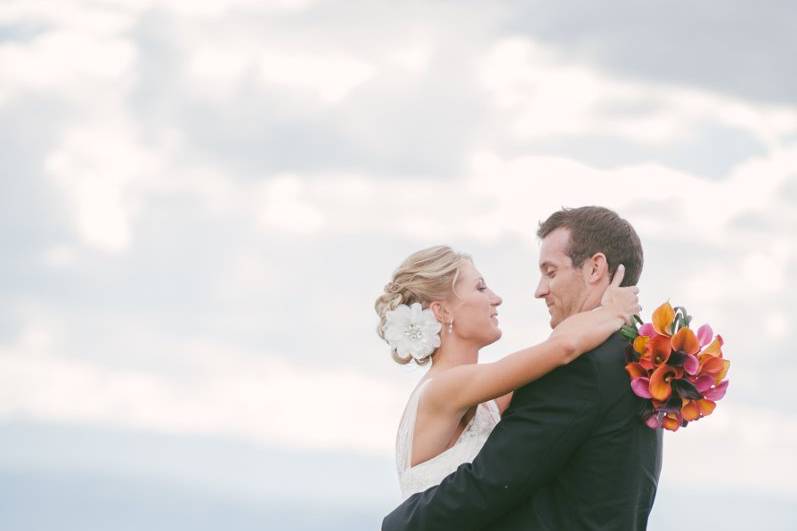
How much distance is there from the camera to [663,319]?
21.0ft

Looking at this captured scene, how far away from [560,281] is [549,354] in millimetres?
854

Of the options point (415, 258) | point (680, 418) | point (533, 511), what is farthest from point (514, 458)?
point (415, 258)

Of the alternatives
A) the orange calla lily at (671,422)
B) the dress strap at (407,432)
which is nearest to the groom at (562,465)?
the orange calla lily at (671,422)

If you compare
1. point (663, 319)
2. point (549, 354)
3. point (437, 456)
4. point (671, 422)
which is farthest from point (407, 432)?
point (663, 319)

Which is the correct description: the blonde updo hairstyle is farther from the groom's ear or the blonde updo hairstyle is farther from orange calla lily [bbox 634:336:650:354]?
orange calla lily [bbox 634:336:650:354]

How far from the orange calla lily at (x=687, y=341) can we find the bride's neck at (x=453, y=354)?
1961 mm

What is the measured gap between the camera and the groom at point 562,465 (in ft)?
19.9

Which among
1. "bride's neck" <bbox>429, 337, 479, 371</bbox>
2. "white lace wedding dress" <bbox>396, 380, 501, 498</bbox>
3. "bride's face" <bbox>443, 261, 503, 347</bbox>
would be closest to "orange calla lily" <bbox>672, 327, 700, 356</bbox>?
"white lace wedding dress" <bbox>396, 380, 501, 498</bbox>

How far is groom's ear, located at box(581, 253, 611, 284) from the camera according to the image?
683cm

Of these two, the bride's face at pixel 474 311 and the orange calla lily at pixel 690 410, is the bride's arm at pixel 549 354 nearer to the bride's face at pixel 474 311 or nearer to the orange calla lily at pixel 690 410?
the orange calla lily at pixel 690 410

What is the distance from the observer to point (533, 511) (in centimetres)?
615

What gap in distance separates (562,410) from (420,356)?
82.6 inches

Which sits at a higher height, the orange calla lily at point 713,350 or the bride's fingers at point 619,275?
the bride's fingers at point 619,275

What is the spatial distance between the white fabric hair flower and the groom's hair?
4.58 feet
